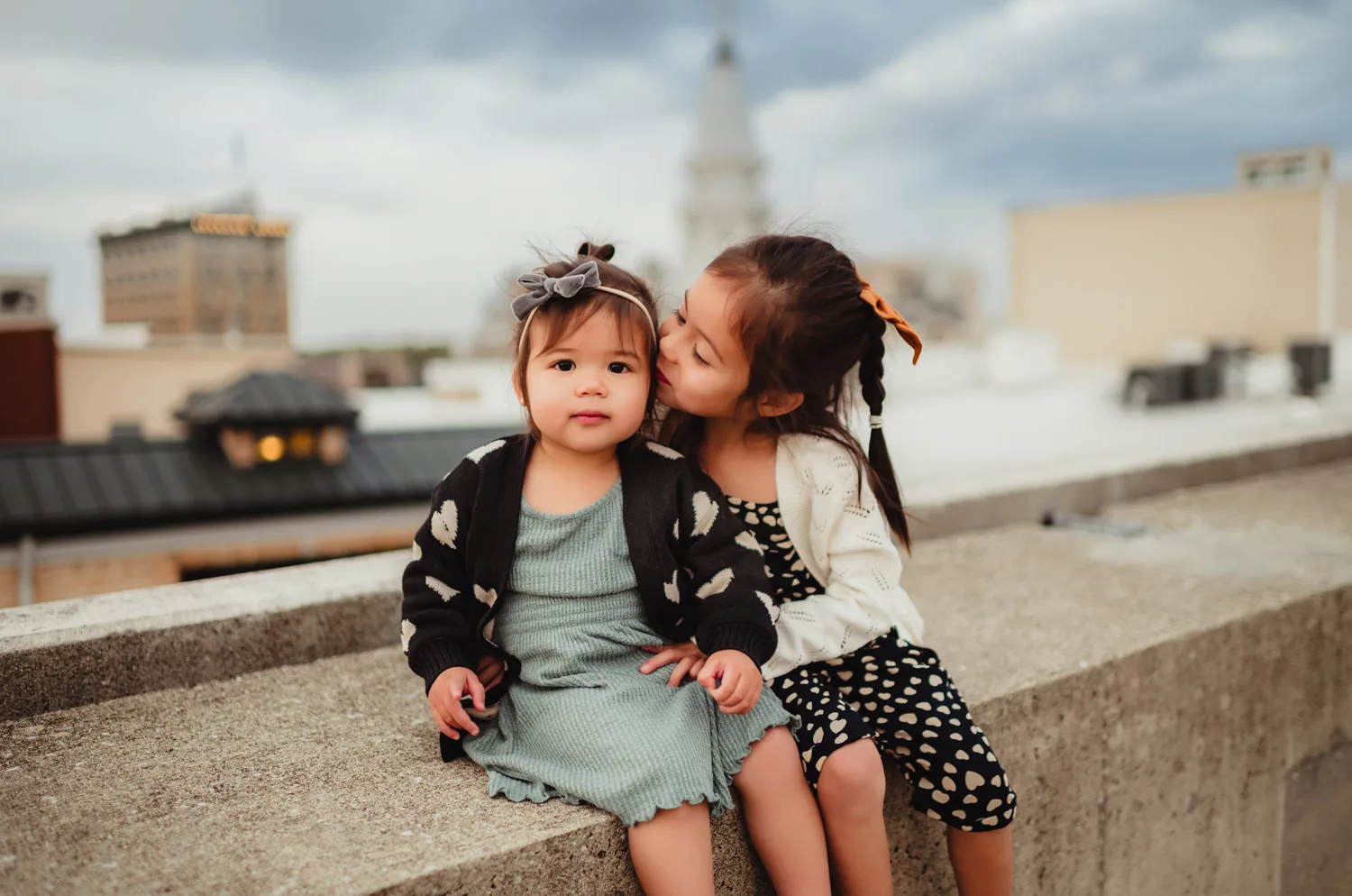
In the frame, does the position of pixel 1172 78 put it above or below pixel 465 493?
above

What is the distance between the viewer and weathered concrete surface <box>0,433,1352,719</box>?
1979 mm

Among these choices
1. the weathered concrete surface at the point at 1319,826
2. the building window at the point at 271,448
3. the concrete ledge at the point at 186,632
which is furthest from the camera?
the building window at the point at 271,448

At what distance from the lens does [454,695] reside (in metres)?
1.64

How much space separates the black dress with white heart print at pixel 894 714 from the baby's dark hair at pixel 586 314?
0.40 metres

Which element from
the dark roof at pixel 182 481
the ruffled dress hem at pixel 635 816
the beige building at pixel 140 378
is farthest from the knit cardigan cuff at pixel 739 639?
the beige building at pixel 140 378

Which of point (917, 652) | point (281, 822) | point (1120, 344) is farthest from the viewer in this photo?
point (1120, 344)

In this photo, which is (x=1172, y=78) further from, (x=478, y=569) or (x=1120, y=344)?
(x=478, y=569)

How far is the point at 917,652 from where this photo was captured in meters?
1.93

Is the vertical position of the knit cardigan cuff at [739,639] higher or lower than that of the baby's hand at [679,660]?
higher

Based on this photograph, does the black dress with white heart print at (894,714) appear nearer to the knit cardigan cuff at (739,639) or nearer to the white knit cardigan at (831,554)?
the white knit cardigan at (831,554)

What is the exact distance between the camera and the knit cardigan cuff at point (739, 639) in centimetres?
165

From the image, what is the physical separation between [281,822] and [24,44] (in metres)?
35.4

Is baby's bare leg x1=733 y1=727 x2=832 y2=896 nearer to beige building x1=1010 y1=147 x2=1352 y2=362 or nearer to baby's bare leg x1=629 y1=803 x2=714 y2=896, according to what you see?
baby's bare leg x1=629 y1=803 x2=714 y2=896

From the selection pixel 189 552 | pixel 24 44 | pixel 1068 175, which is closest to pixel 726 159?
pixel 24 44
